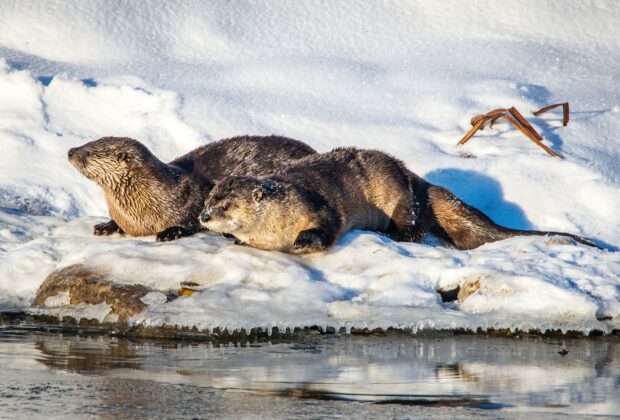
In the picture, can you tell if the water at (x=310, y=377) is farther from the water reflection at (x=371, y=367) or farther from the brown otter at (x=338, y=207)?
the brown otter at (x=338, y=207)

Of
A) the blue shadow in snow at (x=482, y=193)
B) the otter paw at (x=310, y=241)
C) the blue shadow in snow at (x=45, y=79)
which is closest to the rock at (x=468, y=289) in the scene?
the otter paw at (x=310, y=241)

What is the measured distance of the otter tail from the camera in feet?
20.0

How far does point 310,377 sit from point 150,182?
2.71 meters

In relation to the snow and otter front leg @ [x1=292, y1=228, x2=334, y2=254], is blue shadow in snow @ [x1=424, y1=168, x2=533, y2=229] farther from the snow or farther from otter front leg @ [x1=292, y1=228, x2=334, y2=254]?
otter front leg @ [x1=292, y1=228, x2=334, y2=254]

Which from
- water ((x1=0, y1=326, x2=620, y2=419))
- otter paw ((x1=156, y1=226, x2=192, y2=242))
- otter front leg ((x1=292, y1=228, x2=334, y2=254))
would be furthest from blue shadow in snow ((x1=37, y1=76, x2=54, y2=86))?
water ((x1=0, y1=326, x2=620, y2=419))

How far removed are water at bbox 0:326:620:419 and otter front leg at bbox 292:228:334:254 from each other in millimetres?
Result: 791

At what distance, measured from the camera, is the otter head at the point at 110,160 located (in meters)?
6.09

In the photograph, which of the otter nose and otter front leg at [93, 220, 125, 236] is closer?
the otter nose

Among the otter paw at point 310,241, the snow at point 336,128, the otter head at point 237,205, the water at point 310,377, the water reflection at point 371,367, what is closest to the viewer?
the water at point 310,377

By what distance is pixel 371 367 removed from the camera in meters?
3.80

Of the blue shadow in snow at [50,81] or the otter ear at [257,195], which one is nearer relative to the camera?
the otter ear at [257,195]

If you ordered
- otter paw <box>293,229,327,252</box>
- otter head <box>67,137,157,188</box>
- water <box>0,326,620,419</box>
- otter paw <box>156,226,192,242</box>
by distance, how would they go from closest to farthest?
1. water <box>0,326,620,419</box>
2. otter paw <box>293,229,327,252</box>
3. otter paw <box>156,226,192,242</box>
4. otter head <box>67,137,157,188</box>

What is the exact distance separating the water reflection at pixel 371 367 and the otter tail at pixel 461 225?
1.66 meters

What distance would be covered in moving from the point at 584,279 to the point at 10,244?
3097 millimetres
